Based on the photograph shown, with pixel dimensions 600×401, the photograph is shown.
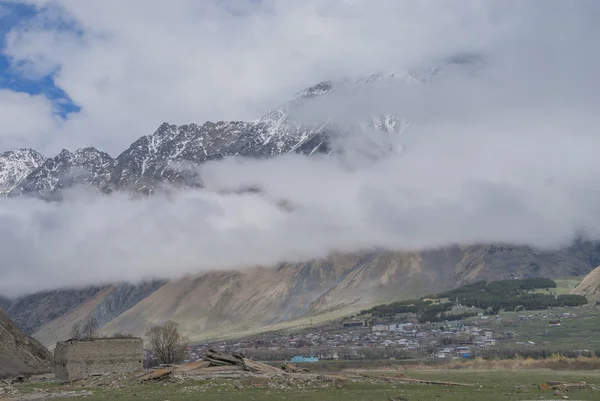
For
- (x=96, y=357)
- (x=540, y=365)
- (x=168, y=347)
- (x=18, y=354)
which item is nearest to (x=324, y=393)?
(x=96, y=357)

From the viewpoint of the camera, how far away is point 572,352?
194 m

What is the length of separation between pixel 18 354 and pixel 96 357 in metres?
43.7

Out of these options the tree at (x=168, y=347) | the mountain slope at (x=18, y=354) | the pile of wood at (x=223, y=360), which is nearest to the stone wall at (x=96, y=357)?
the pile of wood at (x=223, y=360)

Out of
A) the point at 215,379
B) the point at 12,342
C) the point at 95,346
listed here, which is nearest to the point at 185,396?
the point at 215,379

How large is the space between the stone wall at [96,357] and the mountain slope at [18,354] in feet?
72.0

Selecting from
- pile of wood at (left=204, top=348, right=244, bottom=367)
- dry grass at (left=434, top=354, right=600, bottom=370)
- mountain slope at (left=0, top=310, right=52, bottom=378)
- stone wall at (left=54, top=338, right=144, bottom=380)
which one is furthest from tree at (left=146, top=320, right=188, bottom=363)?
dry grass at (left=434, top=354, right=600, bottom=370)

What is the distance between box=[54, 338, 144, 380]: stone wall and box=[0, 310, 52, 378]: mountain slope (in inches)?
864

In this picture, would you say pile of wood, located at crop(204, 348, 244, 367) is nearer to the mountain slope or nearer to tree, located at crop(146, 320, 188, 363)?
the mountain slope

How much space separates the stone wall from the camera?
99.1 m

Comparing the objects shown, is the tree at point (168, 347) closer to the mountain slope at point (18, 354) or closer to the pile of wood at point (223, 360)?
the mountain slope at point (18, 354)

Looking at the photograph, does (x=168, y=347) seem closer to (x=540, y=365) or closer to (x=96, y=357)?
(x=96, y=357)

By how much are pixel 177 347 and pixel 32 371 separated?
35.4 meters

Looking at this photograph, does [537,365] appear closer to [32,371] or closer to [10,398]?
[32,371]

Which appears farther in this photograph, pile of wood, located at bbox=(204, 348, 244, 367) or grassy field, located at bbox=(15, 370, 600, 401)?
pile of wood, located at bbox=(204, 348, 244, 367)
